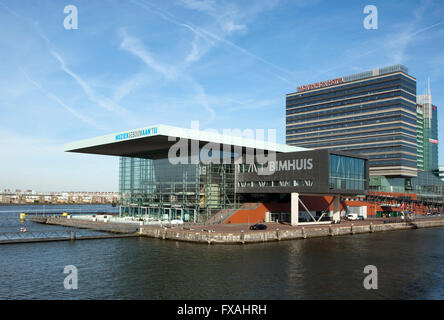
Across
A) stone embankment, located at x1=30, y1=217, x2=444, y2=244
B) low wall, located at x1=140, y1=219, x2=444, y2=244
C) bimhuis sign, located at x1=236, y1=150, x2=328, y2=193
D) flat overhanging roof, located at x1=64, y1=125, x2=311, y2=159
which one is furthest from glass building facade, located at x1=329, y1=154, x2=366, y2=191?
flat overhanging roof, located at x1=64, y1=125, x2=311, y2=159

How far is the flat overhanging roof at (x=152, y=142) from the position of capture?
2569 inches

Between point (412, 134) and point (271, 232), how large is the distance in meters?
122

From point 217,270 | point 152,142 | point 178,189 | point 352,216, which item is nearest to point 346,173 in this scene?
point 352,216

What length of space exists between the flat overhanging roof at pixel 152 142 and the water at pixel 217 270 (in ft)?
57.5

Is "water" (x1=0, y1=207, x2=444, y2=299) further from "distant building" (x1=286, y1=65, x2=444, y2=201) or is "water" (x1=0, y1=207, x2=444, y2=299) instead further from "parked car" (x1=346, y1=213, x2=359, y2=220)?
"distant building" (x1=286, y1=65, x2=444, y2=201)

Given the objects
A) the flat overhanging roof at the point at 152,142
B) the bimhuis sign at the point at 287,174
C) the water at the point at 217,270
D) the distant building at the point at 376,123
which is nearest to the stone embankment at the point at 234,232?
the water at the point at 217,270

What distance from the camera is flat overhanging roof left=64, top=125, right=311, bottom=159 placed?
65250 mm

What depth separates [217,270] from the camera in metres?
37.7

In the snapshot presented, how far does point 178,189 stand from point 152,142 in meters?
12.4

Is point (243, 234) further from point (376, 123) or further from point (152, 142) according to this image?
point (376, 123)

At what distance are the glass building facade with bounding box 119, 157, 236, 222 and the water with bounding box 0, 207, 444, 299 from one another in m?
20.8

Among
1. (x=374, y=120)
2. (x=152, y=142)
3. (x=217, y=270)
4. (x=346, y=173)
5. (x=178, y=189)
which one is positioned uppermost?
(x=374, y=120)
